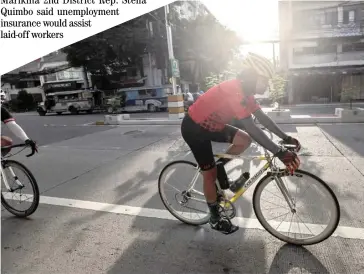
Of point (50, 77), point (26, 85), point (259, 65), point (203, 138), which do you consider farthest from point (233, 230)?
point (26, 85)

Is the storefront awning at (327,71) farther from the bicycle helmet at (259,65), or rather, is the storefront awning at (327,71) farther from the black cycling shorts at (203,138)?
the bicycle helmet at (259,65)

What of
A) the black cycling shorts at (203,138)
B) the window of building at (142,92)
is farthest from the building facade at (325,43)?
the black cycling shorts at (203,138)

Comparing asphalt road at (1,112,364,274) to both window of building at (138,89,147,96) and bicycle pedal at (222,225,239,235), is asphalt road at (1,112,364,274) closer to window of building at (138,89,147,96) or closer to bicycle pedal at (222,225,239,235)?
bicycle pedal at (222,225,239,235)

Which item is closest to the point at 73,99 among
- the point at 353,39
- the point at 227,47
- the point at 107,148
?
the point at 227,47

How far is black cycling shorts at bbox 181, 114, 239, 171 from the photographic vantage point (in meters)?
2.87

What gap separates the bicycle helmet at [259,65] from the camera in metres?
2.47

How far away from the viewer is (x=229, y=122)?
286 cm

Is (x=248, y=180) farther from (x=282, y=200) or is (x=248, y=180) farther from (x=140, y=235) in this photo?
(x=140, y=235)

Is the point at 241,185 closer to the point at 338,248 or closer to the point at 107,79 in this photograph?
the point at 338,248

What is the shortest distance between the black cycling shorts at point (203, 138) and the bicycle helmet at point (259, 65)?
0.67 m

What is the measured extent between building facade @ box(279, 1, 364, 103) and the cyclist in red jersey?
2409 cm

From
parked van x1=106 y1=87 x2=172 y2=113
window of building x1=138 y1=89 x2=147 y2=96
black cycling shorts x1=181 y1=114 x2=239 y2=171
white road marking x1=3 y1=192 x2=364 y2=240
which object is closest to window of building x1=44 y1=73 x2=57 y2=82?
parked van x1=106 y1=87 x2=172 y2=113

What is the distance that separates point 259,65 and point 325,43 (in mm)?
25477

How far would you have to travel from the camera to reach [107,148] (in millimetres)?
7914
